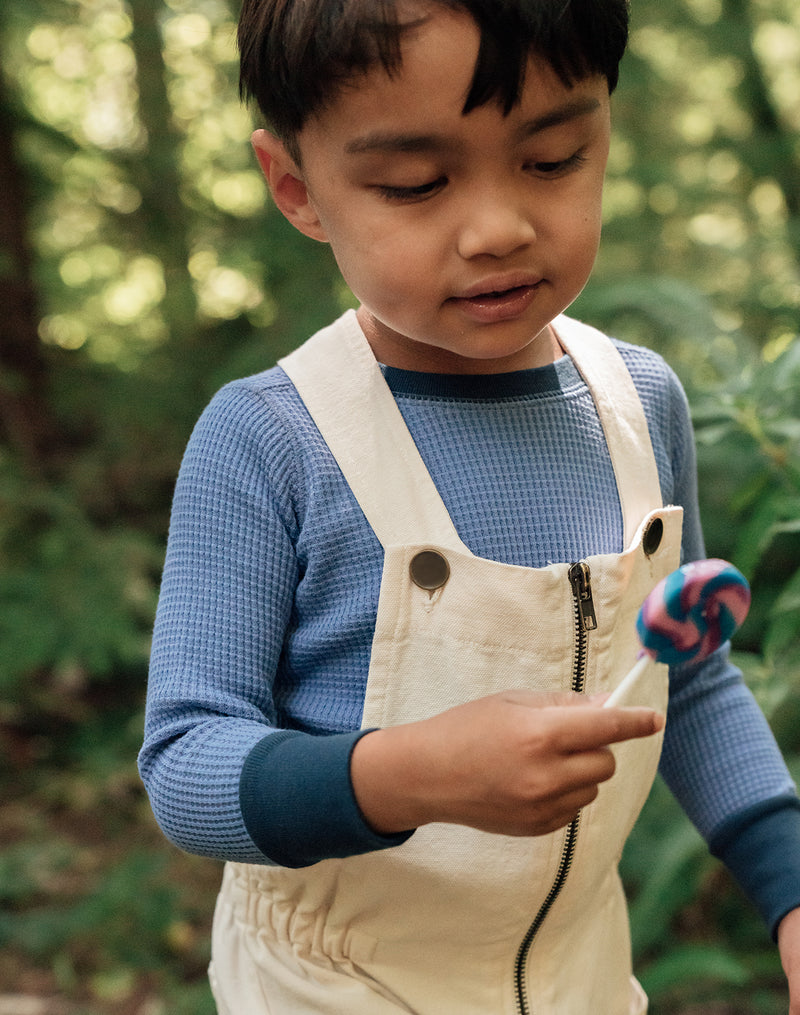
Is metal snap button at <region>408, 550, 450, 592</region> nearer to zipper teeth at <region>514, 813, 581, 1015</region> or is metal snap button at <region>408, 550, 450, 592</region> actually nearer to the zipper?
the zipper

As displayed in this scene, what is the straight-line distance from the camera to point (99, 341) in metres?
4.31

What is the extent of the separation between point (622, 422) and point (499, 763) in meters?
0.61

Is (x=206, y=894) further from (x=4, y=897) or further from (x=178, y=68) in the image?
(x=178, y=68)

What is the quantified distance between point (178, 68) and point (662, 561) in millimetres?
3664

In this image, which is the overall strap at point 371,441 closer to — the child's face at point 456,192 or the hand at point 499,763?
the child's face at point 456,192

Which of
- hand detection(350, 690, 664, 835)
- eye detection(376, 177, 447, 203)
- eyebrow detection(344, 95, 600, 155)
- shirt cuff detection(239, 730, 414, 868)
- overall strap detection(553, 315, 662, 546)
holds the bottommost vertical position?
shirt cuff detection(239, 730, 414, 868)

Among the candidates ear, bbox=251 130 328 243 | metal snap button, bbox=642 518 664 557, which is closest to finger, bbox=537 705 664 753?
metal snap button, bbox=642 518 664 557

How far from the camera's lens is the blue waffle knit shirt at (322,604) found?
3.34 ft

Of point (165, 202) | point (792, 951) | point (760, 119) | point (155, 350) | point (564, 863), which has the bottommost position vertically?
point (792, 951)

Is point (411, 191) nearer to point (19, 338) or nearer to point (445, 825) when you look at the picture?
point (445, 825)

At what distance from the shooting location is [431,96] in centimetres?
101

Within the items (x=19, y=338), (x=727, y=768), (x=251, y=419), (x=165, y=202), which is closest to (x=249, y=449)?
(x=251, y=419)

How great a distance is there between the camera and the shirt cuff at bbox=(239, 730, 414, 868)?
95 cm

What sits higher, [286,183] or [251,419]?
[286,183]
